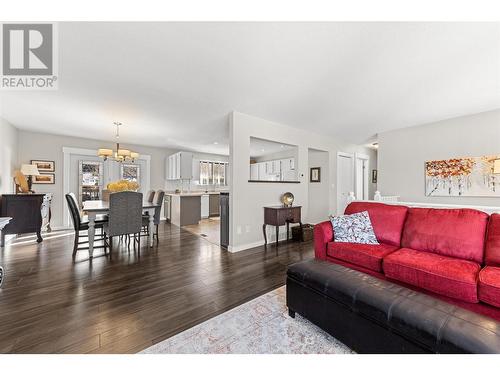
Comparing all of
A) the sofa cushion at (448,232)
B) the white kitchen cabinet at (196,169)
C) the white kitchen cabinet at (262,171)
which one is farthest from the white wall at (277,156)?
the sofa cushion at (448,232)

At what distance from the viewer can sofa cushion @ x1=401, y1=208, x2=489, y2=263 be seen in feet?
6.26

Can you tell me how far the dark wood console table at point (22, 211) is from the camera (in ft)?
12.4

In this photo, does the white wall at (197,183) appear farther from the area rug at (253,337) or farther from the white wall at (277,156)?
the area rug at (253,337)

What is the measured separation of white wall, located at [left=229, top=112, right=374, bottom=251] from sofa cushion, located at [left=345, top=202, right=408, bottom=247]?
196 cm

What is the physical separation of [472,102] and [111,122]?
6572 mm

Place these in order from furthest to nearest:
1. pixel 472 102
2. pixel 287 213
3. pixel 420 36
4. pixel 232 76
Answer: pixel 287 213 < pixel 472 102 < pixel 232 76 < pixel 420 36

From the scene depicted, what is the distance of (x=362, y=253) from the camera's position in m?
2.17

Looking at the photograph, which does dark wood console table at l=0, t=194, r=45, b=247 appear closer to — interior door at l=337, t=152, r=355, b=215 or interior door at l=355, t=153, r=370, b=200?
interior door at l=337, t=152, r=355, b=215

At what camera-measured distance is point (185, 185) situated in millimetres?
7406

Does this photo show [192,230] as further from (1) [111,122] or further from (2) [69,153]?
(2) [69,153]

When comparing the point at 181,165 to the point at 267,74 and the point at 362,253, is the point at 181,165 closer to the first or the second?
the point at 267,74

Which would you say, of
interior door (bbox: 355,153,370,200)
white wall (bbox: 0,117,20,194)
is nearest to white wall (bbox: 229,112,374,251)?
interior door (bbox: 355,153,370,200)

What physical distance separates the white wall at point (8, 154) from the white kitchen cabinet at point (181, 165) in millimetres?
3468
